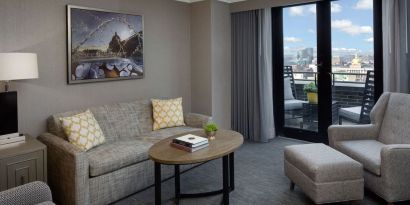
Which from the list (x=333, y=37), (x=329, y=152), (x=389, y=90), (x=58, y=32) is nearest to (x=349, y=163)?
(x=329, y=152)

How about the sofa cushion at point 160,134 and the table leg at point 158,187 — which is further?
the sofa cushion at point 160,134

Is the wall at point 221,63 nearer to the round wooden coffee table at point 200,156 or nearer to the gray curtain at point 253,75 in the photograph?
the gray curtain at point 253,75

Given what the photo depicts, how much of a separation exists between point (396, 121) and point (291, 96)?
1.88m

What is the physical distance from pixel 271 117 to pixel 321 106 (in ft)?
2.60

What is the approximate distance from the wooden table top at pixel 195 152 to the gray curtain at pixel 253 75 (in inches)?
77.1

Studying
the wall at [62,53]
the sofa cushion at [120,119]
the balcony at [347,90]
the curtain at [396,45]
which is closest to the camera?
the wall at [62,53]

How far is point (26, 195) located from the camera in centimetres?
177

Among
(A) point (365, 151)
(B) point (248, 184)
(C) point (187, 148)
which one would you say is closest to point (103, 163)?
(C) point (187, 148)

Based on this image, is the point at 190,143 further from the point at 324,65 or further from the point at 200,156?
the point at 324,65

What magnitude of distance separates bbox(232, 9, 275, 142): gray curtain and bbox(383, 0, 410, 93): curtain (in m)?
1.62

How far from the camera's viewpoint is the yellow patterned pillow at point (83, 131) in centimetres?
294

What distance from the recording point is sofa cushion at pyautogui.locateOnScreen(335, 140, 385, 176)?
2640mm

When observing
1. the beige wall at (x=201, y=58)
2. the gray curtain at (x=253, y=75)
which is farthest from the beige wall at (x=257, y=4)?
the beige wall at (x=201, y=58)

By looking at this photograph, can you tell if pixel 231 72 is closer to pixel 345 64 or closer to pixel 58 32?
pixel 345 64
